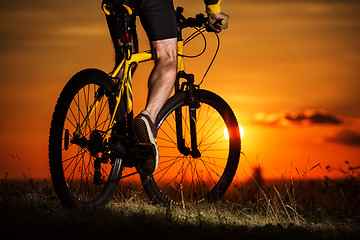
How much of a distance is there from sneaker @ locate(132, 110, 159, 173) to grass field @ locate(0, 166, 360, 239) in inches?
15.7

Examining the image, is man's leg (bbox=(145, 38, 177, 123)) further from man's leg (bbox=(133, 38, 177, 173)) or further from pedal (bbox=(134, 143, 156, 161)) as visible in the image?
pedal (bbox=(134, 143, 156, 161))

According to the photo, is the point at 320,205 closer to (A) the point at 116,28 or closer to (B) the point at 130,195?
(B) the point at 130,195

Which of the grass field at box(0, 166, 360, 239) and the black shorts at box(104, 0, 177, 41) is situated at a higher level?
the black shorts at box(104, 0, 177, 41)

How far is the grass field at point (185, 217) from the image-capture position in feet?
13.1

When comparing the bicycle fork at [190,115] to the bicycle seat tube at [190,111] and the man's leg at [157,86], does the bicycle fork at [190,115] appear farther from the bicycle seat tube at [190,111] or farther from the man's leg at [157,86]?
the man's leg at [157,86]

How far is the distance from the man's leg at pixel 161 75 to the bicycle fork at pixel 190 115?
0.79 meters

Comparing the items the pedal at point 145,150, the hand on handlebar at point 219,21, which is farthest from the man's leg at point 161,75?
the hand on handlebar at point 219,21

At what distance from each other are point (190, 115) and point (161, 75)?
3.45 feet

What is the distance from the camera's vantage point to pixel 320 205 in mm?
6754

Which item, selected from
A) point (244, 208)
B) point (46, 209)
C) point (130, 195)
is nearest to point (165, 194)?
point (130, 195)

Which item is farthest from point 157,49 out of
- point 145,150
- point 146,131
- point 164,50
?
point 145,150

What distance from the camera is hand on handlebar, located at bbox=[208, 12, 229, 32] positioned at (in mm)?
5684

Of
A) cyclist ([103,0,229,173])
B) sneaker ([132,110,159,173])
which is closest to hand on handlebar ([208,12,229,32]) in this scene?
cyclist ([103,0,229,173])

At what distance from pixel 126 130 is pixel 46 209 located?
0.98m
